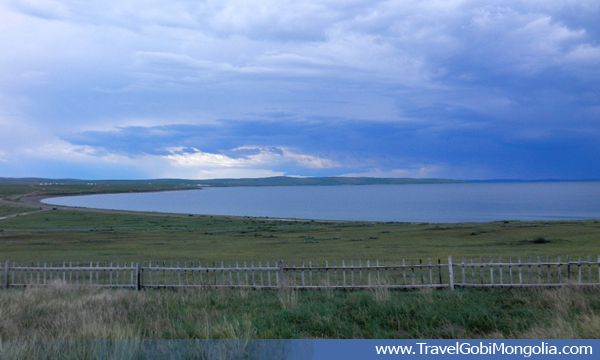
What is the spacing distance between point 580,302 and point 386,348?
488 cm

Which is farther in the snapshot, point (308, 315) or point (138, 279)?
point (138, 279)

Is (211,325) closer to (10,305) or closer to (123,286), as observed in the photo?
(10,305)

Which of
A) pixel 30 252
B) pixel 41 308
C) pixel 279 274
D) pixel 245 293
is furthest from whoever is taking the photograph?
pixel 30 252

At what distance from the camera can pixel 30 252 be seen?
29734 mm

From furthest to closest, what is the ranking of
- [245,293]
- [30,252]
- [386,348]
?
[30,252], [245,293], [386,348]

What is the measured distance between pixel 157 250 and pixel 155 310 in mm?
21226

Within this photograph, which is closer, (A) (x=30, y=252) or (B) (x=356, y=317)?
(B) (x=356, y=317)

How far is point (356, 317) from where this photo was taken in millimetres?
9141

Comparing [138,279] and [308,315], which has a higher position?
[308,315]

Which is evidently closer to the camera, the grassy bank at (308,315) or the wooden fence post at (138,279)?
the grassy bank at (308,315)

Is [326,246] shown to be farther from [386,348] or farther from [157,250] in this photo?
[386,348]

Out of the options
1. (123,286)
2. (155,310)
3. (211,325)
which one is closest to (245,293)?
(155,310)

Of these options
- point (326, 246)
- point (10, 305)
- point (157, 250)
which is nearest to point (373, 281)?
point (10, 305)

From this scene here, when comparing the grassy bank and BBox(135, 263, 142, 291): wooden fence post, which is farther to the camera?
BBox(135, 263, 142, 291): wooden fence post
